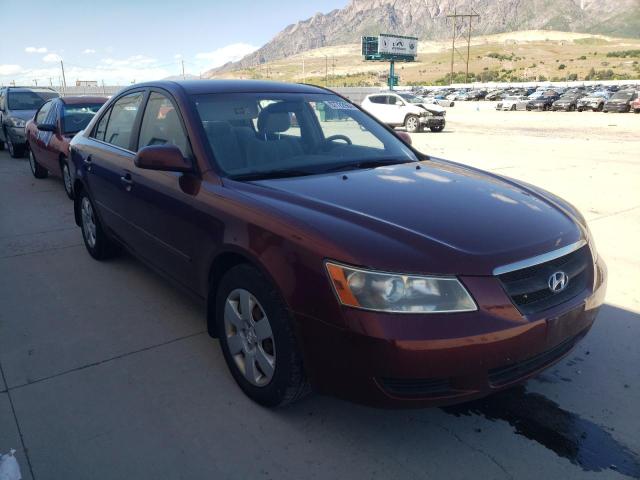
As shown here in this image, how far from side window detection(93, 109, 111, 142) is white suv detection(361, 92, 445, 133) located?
688 inches

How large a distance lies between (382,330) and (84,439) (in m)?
1.56

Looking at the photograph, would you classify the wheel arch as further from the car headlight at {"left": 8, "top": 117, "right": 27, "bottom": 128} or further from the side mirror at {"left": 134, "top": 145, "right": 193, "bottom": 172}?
the car headlight at {"left": 8, "top": 117, "right": 27, "bottom": 128}

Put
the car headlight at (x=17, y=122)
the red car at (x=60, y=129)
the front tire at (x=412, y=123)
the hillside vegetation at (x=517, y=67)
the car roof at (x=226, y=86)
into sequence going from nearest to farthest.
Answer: the car roof at (x=226, y=86) < the red car at (x=60, y=129) < the car headlight at (x=17, y=122) < the front tire at (x=412, y=123) < the hillside vegetation at (x=517, y=67)

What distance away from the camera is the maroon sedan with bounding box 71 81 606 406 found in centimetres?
209

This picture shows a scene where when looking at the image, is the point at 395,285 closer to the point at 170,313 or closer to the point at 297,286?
the point at 297,286

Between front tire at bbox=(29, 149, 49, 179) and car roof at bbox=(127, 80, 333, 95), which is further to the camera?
front tire at bbox=(29, 149, 49, 179)

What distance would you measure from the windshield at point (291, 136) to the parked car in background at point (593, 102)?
126ft

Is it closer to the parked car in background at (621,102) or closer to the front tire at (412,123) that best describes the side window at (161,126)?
the front tire at (412,123)

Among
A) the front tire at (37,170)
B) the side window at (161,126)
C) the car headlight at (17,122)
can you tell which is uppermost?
the side window at (161,126)

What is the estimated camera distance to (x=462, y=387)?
2141 mm

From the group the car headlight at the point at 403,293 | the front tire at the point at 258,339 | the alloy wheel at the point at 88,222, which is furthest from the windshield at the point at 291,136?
the alloy wheel at the point at 88,222

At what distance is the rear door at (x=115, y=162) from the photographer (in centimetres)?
391

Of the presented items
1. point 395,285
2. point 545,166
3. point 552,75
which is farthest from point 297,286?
point 552,75

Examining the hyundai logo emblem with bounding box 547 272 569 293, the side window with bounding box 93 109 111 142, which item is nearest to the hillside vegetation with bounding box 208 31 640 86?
the side window with bounding box 93 109 111 142
